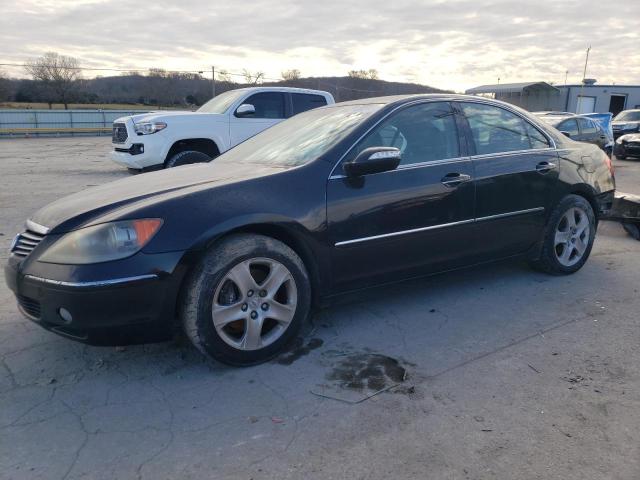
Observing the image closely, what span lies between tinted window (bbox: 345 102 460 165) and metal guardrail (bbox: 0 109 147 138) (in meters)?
28.1

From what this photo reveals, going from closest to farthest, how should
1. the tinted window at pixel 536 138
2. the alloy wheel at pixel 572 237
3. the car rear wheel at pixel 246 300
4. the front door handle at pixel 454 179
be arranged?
the car rear wheel at pixel 246 300 < the front door handle at pixel 454 179 < the tinted window at pixel 536 138 < the alloy wheel at pixel 572 237

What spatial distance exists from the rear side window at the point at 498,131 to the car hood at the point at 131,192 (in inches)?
66.3

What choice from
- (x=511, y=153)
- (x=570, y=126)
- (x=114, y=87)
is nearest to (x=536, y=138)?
(x=511, y=153)

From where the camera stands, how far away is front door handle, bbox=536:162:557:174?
4.36m

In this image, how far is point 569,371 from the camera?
9.92ft

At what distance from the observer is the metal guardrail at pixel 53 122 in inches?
1096

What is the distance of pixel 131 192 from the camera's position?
129 inches

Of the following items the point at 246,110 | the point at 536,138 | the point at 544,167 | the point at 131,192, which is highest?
the point at 246,110

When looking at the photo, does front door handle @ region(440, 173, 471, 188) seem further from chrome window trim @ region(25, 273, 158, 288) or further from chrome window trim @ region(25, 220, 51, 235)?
chrome window trim @ region(25, 220, 51, 235)

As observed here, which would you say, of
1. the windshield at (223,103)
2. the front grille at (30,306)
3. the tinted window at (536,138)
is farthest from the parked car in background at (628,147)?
the front grille at (30,306)

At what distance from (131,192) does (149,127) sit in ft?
21.6

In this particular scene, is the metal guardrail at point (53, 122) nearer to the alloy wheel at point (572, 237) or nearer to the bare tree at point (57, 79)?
the bare tree at point (57, 79)

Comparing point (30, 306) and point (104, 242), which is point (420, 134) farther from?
point (30, 306)

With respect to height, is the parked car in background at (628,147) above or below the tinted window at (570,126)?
below
